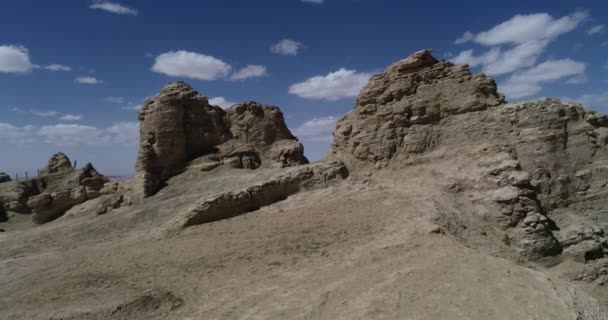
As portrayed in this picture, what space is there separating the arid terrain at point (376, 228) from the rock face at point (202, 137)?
0.21 metres

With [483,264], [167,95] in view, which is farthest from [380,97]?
[167,95]

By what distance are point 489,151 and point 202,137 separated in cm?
1262

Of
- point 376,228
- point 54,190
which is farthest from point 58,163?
point 376,228

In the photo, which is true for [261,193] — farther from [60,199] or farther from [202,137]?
[60,199]

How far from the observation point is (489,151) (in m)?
13.7

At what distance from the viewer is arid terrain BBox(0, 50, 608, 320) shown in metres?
9.55

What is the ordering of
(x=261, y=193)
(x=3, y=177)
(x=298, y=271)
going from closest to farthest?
(x=298, y=271) < (x=261, y=193) < (x=3, y=177)

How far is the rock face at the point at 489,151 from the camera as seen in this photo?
12.5 meters

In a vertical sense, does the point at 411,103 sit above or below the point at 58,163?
above

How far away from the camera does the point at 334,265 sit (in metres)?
10.9

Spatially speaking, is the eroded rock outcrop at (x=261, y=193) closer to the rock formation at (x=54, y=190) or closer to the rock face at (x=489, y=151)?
the rock face at (x=489, y=151)

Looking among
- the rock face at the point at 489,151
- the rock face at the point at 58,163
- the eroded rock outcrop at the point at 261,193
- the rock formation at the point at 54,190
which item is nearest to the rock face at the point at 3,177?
the rock formation at the point at 54,190

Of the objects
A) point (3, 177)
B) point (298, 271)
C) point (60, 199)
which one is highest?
point (3, 177)

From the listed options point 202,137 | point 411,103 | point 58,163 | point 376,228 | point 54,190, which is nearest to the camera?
point 376,228
